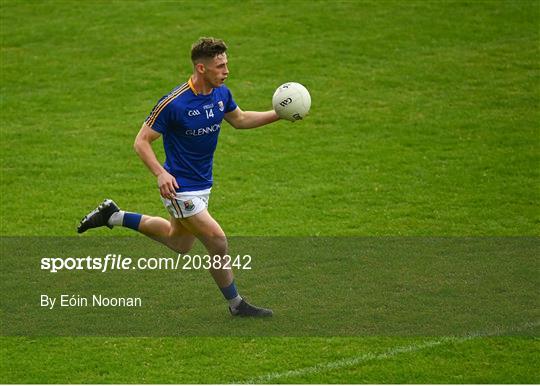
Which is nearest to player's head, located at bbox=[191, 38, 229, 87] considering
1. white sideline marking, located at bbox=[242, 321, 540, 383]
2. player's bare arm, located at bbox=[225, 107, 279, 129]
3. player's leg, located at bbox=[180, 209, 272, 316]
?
player's bare arm, located at bbox=[225, 107, 279, 129]

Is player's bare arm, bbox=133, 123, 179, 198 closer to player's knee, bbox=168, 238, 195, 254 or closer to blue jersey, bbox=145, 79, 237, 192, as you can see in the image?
blue jersey, bbox=145, 79, 237, 192

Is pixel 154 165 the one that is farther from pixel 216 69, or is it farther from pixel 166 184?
pixel 216 69

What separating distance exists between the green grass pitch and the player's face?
252 centimetres

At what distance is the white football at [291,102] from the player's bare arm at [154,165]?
132cm

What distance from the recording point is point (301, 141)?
15727 mm

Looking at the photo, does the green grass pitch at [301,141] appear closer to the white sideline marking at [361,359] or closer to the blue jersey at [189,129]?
the white sideline marking at [361,359]

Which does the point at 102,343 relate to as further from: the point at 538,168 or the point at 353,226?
the point at 538,168

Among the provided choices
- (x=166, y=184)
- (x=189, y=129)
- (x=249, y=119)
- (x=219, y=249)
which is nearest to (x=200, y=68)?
(x=189, y=129)

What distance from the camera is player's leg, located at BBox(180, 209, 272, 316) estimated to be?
9523mm

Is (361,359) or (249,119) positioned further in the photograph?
(249,119)

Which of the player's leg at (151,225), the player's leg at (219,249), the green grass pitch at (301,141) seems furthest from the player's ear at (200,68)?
the green grass pitch at (301,141)

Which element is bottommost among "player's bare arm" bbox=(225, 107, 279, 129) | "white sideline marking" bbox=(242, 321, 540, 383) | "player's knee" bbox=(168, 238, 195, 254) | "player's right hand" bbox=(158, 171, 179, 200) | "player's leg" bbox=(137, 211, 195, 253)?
"white sideline marking" bbox=(242, 321, 540, 383)

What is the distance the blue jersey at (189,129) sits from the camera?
938 centimetres

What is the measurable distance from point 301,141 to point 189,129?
251 inches
